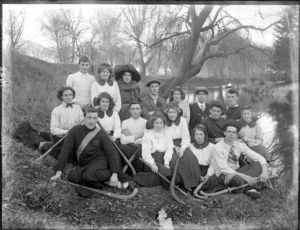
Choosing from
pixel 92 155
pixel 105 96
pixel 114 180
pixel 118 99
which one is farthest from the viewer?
pixel 118 99

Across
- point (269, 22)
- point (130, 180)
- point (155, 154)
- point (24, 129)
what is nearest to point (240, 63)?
point (269, 22)

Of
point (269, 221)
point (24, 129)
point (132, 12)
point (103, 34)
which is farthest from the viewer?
point (103, 34)

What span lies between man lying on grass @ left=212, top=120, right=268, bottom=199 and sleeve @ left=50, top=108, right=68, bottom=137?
2428 millimetres

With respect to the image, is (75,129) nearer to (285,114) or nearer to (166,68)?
(166,68)

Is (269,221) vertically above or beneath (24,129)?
beneath

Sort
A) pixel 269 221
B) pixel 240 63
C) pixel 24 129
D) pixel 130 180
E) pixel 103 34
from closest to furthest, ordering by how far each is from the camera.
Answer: pixel 269 221 → pixel 130 180 → pixel 24 129 → pixel 103 34 → pixel 240 63

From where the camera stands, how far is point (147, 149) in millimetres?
3660

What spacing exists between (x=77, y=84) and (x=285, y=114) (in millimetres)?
7946

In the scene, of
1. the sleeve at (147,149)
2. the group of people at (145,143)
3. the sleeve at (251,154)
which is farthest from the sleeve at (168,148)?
the sleeve at (251,154)

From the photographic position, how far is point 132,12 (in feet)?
15.4

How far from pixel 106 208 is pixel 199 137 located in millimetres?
1739

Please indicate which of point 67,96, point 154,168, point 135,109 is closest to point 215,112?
point 135,109

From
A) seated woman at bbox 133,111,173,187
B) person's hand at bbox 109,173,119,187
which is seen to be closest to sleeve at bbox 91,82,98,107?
seated woman at bbox 133,111,173,187

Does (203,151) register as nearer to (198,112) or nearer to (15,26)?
(198,112)
